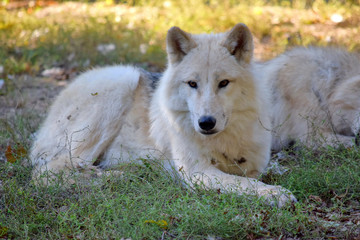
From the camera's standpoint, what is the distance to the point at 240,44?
3785 millimetres

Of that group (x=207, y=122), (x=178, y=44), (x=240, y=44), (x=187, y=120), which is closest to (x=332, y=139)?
(x=240, y=44)

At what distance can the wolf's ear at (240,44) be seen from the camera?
3703mm

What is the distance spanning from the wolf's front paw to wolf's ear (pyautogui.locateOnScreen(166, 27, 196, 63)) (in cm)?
140

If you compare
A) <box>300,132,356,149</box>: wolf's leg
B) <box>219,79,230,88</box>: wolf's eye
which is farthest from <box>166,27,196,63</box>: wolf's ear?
<box>300,132,356,149</box>: wolf's leg

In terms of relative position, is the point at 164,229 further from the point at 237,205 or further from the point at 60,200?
the point at 60,200

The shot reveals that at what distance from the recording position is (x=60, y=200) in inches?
140

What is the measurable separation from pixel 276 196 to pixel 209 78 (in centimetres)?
111

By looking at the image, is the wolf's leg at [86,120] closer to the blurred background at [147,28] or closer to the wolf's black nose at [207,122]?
the wolf's black nose at [207,122]

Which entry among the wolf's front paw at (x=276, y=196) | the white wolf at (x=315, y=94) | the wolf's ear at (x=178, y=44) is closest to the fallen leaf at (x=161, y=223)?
the wolf's front paw at (x=276, y=196)

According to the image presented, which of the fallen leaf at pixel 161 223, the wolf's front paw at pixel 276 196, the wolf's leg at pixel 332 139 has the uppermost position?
the wolf's front paw at pixel 276 196

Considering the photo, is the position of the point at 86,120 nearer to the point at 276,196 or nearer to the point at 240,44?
the point at 240,44

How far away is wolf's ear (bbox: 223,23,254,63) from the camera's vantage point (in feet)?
12.1

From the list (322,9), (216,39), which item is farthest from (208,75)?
(322,9)

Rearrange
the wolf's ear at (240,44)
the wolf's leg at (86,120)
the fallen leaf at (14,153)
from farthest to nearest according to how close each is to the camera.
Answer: the wolf's leg at (86,120)
the fallen leaf at (14,153)
the wolf's ear at (240,44)
